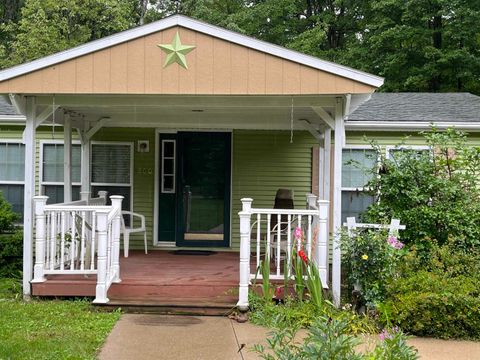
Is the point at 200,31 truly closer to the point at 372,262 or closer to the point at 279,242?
the point at 279,242

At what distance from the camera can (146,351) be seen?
4.37 m

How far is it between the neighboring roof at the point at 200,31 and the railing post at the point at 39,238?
1.48m

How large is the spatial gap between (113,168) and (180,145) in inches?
50.6

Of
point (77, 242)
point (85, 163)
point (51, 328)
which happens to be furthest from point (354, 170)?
point (51, 328)

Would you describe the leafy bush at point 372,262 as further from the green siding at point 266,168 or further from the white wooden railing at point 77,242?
the green siding at point 266,168

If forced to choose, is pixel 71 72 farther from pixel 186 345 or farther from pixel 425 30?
pixel 425 30

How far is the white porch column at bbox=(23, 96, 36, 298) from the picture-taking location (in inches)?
236

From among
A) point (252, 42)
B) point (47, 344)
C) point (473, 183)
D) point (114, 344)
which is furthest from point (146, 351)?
point (473, 183)

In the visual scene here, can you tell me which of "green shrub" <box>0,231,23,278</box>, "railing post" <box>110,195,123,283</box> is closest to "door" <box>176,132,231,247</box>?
"green shrub" <box>0,231,23,278</box>

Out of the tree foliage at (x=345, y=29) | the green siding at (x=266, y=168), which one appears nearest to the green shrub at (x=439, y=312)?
the green siding at (x=266, y=168)

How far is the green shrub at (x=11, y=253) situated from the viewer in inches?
294

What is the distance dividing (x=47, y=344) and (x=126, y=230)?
357 centimetres

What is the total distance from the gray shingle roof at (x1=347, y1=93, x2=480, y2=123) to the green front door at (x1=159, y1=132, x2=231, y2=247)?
2.39 metres

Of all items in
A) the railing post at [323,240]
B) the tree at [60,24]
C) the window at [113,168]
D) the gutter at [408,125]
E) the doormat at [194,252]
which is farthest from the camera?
the tree at [60,24]
